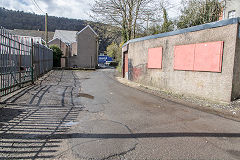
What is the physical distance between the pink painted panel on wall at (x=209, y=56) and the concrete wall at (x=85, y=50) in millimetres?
30473

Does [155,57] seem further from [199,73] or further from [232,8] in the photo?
[232,8]

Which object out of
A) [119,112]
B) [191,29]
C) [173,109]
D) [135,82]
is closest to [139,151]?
[119,112]

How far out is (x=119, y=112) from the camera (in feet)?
18.6

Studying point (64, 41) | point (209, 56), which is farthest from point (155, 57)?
point (64, 41)

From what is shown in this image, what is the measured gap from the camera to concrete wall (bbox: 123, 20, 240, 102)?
22.0 ft

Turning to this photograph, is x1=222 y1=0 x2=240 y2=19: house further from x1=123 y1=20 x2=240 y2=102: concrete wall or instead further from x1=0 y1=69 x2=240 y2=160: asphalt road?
x1=0 y1=69 x2=240 y2=160: asphalt road

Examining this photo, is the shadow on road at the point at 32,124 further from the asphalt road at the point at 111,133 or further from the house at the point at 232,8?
the house at the point at 232,8

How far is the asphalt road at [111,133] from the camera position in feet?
10.3

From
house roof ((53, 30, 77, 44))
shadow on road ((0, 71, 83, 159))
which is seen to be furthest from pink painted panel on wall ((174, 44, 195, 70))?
house roof ((53, 30, 77, 44))

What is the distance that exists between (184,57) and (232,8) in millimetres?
13070

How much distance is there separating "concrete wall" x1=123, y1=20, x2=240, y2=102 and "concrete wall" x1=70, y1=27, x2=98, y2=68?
26.6 metres

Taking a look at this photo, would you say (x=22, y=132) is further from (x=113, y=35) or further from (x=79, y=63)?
(x=79, y=63)

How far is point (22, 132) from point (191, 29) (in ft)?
25.5

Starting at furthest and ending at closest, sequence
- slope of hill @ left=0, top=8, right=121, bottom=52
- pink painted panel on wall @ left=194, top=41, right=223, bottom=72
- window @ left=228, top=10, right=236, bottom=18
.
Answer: slope of hill @ left=0, top=8, right=121, bottom=52
window @ left=228, top=10, right=236, bottom=18
pink painted panel on wall @ left=194, top=41, right=223, bottom=72
